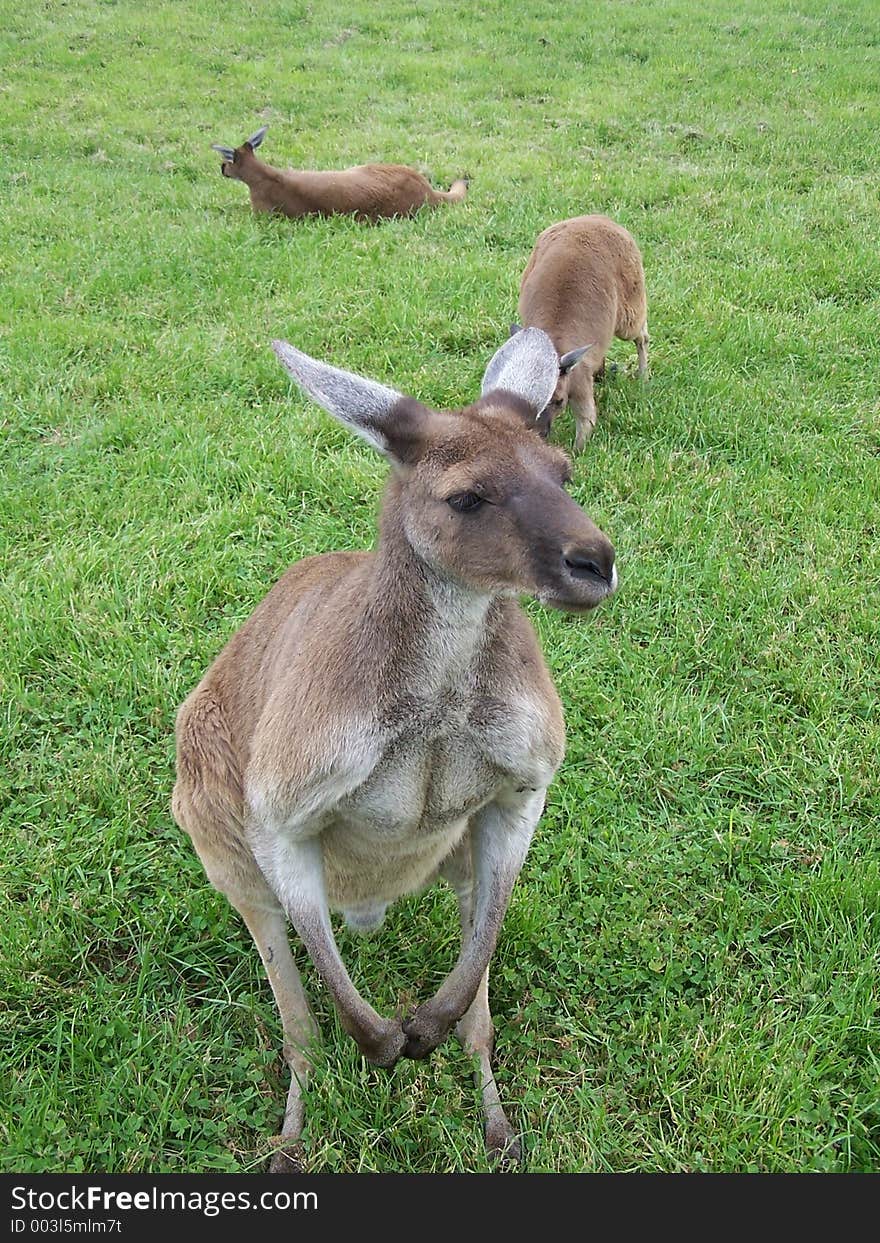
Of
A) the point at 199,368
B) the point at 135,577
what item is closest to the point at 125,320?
the point at 199,368

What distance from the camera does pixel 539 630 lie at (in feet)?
12.8

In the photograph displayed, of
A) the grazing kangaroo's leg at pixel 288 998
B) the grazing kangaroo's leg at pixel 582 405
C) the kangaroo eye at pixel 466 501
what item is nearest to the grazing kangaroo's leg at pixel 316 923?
the grazing kangaroo's leg at pixel 288 998

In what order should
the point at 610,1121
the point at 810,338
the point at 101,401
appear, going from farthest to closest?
1. the point at 810,338
2. the point at 101,401
3. the point at 610,1121

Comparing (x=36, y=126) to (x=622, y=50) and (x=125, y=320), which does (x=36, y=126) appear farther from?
(x=622, y=50)

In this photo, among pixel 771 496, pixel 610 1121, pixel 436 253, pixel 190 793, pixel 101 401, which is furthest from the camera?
pixel 436 253

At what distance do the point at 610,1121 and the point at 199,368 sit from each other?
180 inches

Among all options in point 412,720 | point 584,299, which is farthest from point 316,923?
point 584,299

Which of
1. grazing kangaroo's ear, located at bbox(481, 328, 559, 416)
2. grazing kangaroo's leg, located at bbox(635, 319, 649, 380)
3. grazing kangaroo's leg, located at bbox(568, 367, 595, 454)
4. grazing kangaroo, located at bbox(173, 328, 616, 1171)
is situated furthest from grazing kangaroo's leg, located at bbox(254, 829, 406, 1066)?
grazing kangaroo's leg, located at bbox(635, 319, 649, 380)

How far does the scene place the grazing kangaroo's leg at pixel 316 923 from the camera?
88.1 inches

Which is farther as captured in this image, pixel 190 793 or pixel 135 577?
pixel 135 577

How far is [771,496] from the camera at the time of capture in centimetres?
461

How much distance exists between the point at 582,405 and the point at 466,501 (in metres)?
3.18

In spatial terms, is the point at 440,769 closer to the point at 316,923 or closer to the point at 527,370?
the point at 316,923

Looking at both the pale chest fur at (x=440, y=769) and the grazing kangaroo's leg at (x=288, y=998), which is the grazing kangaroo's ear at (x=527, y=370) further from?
the grazing kangaroo's leg at (x=288, y=998)
